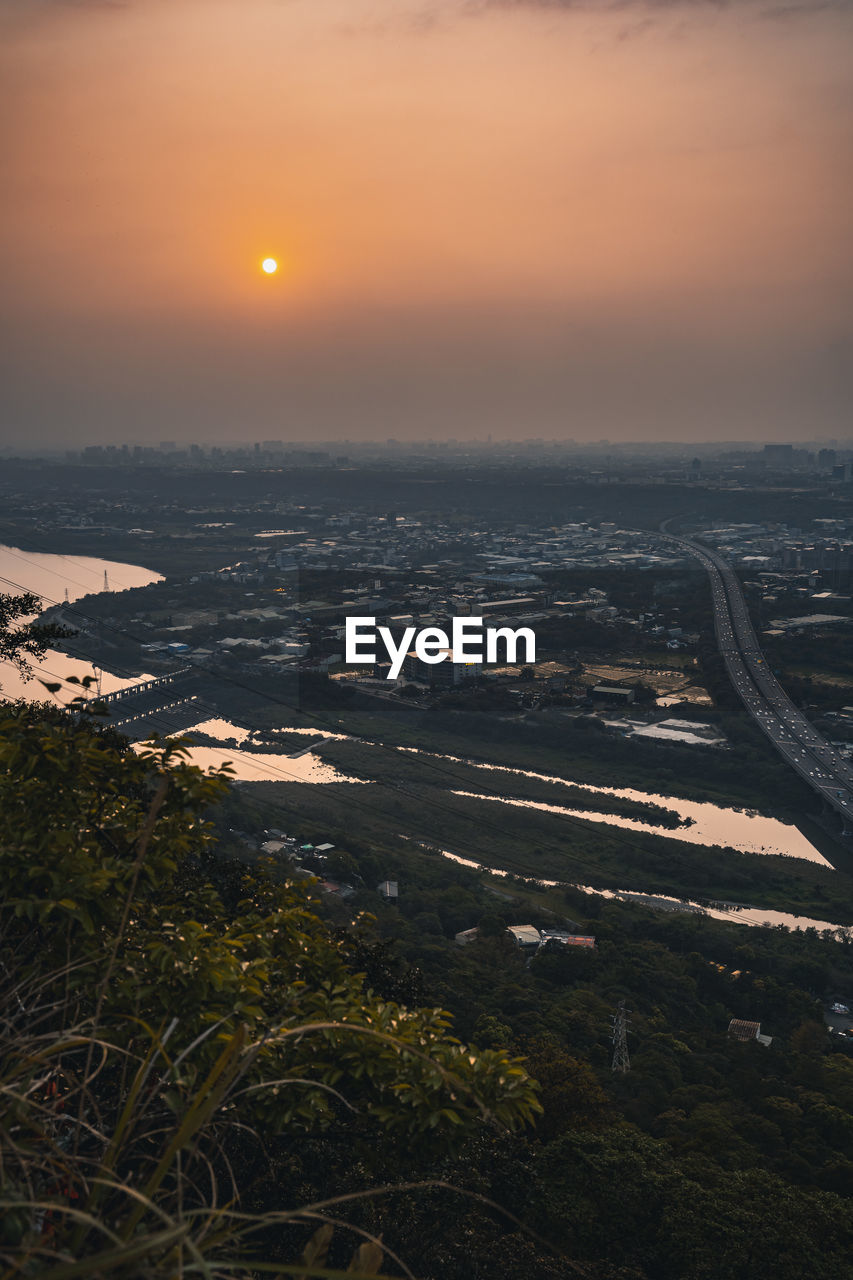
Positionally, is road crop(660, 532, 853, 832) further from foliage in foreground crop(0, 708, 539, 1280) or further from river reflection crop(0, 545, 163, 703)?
foliage in foreground crop(0, 708, 539, 1280)

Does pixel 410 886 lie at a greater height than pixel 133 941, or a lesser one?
lesser

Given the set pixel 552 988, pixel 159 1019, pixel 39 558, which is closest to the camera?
pixel 159 1019

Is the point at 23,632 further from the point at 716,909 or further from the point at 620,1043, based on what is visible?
the point at 716,909

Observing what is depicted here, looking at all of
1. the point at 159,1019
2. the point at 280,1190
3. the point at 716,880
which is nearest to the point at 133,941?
the point at 159,1019

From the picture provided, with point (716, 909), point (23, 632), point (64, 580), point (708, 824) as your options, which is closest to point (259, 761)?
point (708, 824)

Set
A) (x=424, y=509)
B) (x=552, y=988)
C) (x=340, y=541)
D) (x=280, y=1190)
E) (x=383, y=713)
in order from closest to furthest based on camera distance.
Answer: (x=280, y=1190) → (x=552, y=988) → (x=383, y=713) → (x=340, y=541) → (x=424, y=509)

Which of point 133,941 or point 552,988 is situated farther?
point 552,988

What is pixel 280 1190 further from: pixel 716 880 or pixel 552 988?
pixel 716 880
